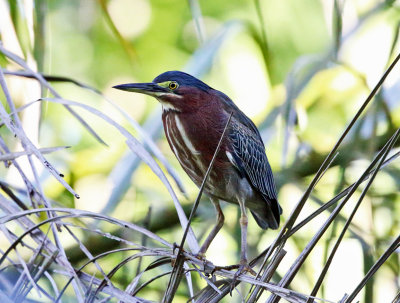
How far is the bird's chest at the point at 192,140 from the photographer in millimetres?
2531

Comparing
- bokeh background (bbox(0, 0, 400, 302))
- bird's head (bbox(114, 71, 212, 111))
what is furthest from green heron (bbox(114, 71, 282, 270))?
bokeh background (bbox(0, 0, 400, 302))

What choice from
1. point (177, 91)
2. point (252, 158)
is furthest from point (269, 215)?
point (177, 91)

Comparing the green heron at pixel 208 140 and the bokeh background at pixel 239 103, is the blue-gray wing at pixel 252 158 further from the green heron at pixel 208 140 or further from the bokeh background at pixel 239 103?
the bokeh background at pixel 239 103

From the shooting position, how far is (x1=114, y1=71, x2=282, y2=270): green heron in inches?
99.7

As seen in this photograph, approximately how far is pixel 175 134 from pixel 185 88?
0.20 m

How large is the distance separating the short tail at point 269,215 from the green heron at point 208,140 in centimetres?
7

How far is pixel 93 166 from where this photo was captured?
12.0 feet

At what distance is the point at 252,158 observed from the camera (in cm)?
279

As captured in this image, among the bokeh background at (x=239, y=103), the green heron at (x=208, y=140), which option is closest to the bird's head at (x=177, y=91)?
the green heron at (x=208, y=140)

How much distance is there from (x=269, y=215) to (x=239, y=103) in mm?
2199

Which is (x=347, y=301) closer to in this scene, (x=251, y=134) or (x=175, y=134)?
(x=175, y=134)

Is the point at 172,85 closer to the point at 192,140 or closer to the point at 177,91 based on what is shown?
the point at 177,91

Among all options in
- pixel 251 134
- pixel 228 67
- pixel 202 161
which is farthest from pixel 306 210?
pixel 228 67

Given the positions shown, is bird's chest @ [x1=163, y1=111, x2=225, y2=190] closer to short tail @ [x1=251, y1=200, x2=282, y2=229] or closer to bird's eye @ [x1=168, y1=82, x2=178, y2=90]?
bird's eye @ [x1=168, y1=82, x2=178, y2=90]
